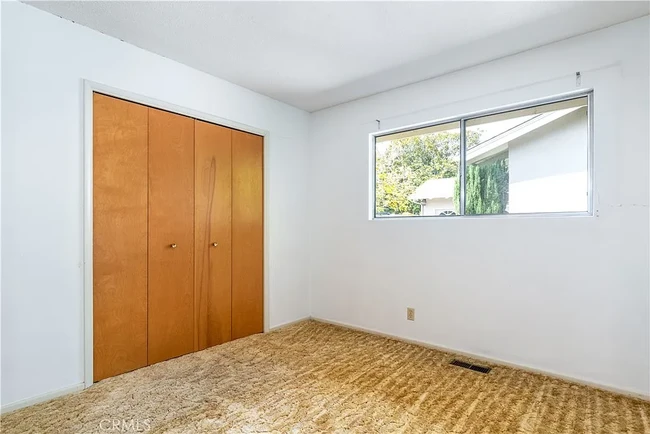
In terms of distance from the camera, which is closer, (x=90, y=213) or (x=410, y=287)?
(x=90, y=213)

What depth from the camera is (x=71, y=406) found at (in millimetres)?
2068

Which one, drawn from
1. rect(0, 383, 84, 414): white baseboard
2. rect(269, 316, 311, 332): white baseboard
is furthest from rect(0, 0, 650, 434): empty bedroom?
rect(269, 316, 311, 332): white baseboard

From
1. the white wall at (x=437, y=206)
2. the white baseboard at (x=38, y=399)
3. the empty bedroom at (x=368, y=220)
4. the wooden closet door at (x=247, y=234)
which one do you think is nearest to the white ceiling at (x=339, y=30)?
the empty bedroom at (x=368, y=220)

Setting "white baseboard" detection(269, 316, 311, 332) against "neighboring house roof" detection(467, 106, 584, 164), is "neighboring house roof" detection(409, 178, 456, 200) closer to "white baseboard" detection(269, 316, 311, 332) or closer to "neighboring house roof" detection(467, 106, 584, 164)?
"neighboring house roof" detection(467, 106, 584, 164)

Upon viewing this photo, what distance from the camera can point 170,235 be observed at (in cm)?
282

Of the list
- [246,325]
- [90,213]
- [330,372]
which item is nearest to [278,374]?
[330,372]

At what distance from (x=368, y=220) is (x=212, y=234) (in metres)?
1.54

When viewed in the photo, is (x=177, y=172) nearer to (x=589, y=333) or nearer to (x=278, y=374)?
(x=278, y=374)

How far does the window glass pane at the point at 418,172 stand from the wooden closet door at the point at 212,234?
61.0 inches

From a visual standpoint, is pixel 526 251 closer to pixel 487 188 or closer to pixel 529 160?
pixel 487 188

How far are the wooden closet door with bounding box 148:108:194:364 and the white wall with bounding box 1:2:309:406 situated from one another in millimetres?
387

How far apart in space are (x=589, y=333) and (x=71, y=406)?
132 inches

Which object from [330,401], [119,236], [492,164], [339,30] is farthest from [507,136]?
[119,236]

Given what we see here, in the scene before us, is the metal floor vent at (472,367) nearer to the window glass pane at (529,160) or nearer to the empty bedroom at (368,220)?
the empty bedroom at (368,220)
